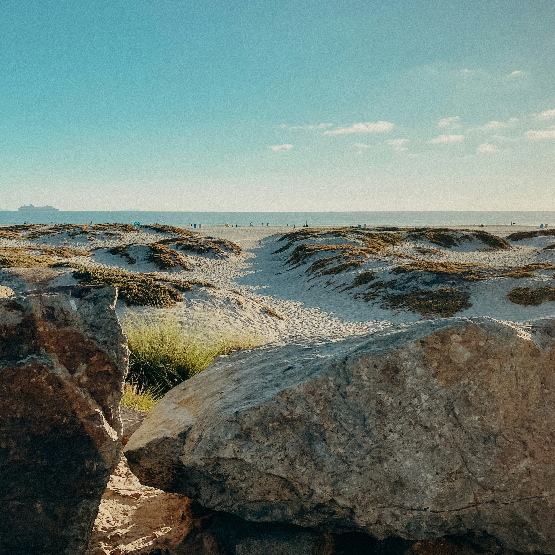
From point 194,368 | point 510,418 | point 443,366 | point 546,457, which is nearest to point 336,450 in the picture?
point 443,366

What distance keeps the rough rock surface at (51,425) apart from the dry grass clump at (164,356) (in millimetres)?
4222

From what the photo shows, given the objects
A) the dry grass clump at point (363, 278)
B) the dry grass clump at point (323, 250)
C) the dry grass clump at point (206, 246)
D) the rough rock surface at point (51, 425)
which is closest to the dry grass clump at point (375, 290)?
the dry grass clump at point (363, 278)

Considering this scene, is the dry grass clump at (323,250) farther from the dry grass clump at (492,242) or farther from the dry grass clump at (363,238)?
the dry grass clump at (492,242)

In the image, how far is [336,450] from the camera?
2852 mm

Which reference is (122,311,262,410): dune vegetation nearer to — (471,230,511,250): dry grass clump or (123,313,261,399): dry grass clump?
(123,313,261,399): dry grass clump

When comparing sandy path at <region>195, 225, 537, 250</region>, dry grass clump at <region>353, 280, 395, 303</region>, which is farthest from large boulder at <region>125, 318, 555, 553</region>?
sandy path at <region>195, 225, 537, 250</region>

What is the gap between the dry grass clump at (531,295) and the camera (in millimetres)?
15927

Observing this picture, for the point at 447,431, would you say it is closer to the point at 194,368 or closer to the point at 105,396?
the point at 105,396

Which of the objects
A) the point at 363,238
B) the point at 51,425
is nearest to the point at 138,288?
the point at 51,425

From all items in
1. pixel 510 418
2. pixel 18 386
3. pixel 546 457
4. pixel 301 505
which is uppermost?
pixel 18 386

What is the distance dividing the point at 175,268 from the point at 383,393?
2562cm

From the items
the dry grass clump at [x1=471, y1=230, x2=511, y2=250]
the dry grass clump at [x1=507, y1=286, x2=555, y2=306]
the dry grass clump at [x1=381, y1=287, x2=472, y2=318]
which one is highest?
the dry grass clump at [x1=471, y1=230, x2=511, y2=250]

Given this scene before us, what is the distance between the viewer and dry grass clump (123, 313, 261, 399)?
7715 millimetres

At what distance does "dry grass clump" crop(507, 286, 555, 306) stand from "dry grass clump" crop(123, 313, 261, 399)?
39.2 ft
